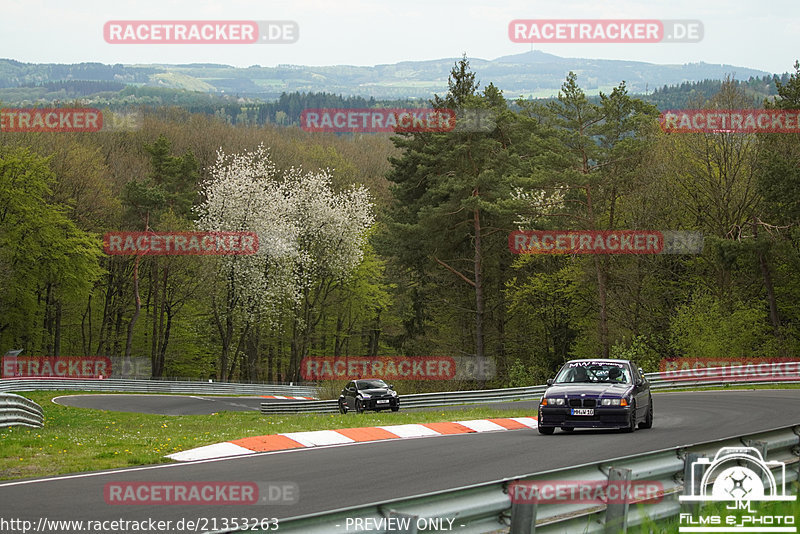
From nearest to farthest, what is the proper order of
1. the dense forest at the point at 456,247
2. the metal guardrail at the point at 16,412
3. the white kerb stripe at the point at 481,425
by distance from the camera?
1. the white kerb stripe at the point at 481,425
2. the metal guardrail at the point at 16,412
3. the dense forest at the point at 456,247

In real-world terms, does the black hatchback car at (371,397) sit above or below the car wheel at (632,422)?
below

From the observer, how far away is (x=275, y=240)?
59.3 m

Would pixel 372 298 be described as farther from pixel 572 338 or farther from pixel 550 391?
pixel 550 391

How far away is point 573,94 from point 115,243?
111ft

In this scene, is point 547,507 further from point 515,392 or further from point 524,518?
point 515,392

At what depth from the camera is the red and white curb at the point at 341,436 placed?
14.6m

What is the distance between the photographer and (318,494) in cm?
1000

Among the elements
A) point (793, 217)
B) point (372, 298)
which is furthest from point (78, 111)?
point (793, 217)

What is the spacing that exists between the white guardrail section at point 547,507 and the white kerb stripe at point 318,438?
8.85 metres

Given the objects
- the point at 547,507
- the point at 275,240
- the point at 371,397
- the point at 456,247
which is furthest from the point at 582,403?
the point at 275,240

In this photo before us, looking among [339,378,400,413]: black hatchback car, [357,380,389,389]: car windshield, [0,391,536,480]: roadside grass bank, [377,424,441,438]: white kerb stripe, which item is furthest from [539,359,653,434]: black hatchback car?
[357,380,389,389]: car windshield

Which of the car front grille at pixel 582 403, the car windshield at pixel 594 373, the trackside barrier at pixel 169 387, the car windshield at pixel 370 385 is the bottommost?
the trackside barrier at pixel 169 387

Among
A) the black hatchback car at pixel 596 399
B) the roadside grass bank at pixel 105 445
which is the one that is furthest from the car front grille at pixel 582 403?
the roadside grass bank at pixel 105 445

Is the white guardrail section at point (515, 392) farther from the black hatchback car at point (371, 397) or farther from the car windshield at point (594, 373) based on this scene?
the car windshield at point (594, 373)
